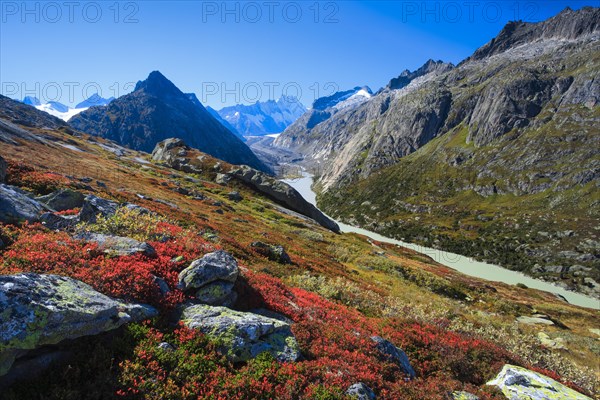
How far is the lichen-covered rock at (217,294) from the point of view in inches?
482

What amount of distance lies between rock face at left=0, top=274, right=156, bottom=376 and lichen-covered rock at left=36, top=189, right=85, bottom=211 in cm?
1374

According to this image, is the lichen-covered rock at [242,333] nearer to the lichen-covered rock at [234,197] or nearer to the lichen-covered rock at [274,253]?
the lichen-covered rock at [274,253]

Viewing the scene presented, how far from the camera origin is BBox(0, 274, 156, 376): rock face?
696 cm

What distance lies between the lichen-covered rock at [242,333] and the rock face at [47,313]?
6.79 ft

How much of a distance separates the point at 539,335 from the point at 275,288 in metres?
28.5

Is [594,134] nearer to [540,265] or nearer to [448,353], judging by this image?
[540,265]

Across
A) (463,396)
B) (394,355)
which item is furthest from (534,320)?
(394,355)

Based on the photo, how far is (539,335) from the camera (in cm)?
2995

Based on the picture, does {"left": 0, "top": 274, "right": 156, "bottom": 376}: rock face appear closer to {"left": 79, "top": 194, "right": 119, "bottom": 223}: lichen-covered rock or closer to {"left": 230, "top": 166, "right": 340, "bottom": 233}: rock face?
{"left": 79, "top": 194, "right": 119, "bottom": 223}: lichen-covered rock

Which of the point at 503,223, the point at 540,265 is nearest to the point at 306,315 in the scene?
the point at 540,265

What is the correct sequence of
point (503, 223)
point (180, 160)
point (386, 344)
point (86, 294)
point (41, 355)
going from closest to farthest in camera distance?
1. point (41, 355)
2. point (86, 294)
3. point (386, 344)
4. point (180, 160)
5. point (503, 223)

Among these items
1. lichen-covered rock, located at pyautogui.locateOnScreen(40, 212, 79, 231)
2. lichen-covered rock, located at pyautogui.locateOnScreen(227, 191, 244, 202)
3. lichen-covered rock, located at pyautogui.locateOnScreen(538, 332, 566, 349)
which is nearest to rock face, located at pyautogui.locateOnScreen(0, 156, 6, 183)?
lichen-covered rock, located at pyautogui.locateOnScreen(40, 212, 79, 231)

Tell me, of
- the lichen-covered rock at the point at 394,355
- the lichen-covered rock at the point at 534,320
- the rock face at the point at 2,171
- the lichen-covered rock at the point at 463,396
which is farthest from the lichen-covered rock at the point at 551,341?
the rock face at the point at 2,171

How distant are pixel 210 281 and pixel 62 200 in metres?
14.6
